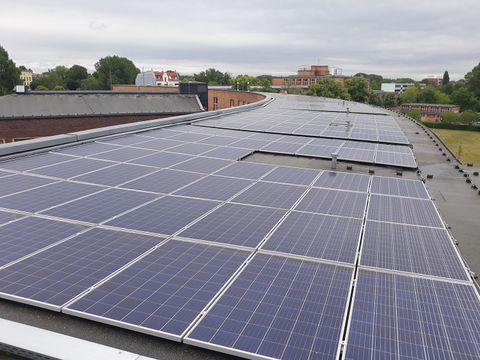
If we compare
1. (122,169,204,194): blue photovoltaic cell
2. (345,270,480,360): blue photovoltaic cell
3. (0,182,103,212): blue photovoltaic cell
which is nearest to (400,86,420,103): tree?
(122,169,204,194): blue photovoltaic cell

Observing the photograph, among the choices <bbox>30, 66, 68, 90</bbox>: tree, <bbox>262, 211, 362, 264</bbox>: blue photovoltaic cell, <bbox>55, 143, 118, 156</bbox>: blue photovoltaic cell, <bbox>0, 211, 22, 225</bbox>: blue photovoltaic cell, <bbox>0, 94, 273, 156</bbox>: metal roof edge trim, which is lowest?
<bbox>262, 211, 362, 264</bbox>: blue photovoltaic cell

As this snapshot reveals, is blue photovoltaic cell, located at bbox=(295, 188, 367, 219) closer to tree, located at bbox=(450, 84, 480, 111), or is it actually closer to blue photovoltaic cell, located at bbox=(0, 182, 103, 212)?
blue photovoltaic cell, located at bbox=(0, 182, 103, 212)

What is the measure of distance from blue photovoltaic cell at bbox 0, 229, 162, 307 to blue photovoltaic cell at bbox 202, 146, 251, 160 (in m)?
11.1

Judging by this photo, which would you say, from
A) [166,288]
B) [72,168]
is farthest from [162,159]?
[166,288]

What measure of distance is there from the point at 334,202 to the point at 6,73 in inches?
5335

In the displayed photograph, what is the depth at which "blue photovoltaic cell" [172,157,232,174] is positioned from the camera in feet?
59.8

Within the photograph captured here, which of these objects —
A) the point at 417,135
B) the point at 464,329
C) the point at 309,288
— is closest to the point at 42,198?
the point at 309,288

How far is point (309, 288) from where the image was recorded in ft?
27.7

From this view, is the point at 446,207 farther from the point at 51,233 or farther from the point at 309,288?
the point at 51,233

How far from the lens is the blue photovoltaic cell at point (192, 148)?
22.1 m

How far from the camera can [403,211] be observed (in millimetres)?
13453

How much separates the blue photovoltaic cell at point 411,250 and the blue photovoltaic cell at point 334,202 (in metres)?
1.20

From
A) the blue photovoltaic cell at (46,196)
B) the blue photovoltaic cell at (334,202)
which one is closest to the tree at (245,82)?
the blue photovoltaic cell at (334,202)

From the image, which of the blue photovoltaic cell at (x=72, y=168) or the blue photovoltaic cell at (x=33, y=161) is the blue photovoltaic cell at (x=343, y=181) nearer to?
the blue photovoltaic cell at (x=72, y=168)
